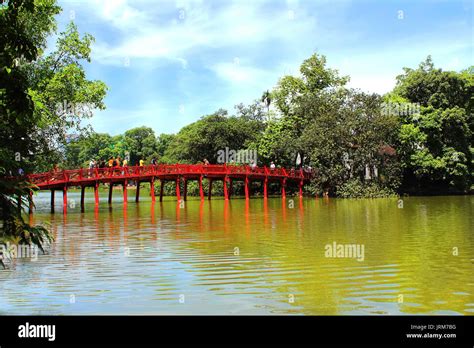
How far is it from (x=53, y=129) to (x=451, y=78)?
32928 millimetres

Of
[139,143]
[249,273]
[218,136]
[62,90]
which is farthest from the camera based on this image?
[139,143]

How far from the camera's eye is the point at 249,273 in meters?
11.2

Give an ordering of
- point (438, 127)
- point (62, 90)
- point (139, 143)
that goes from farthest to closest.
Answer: point (139, 143) → point (438, 127) → point (62, 90)

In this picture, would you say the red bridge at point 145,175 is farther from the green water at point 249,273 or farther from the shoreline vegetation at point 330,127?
the green water at point 249,273

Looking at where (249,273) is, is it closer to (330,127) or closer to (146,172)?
(146,172)

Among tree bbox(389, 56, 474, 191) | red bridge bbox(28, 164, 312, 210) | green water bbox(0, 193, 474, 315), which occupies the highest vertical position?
tree bbox(389, 56, 474, 191)

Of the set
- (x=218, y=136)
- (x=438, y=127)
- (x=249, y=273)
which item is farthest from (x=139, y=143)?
(x=249, y=273)

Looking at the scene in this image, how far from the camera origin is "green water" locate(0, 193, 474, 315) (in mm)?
8516

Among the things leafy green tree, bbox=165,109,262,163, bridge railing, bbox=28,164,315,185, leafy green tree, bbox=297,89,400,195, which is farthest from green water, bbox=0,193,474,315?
leafy green tree, bbox=165,109,262,163

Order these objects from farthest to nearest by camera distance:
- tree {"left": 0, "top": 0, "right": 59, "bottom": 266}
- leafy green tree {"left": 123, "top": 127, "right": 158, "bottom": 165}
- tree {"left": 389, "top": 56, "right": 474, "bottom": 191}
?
leafy green tree {"left": 123, "top": 127, "right": 158, "bottom": 165}, tree {"left": 389, "top": 56, "right": 474, "bottom": 191}, tree {"left": 0, "top": 0, "right": 59, "bottom": 266}

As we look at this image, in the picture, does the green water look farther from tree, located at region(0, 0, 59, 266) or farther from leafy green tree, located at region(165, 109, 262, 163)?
leafy green tree, located at region(165, 109, 262, 163)

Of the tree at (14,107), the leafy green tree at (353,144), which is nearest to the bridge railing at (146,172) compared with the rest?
the leafy green tree at (353,144)

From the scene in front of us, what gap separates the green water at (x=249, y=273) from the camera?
27.9 ft

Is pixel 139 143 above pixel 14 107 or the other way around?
above
